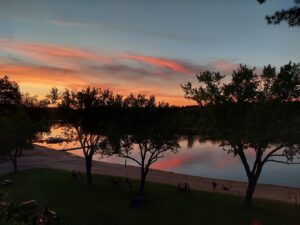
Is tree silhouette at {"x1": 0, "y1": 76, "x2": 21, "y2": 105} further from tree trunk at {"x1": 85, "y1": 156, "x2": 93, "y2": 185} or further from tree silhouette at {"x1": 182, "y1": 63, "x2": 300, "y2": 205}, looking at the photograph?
tree silhouette at {"x1": 182, "y1": 63, "x2": 300, "y2": 205}

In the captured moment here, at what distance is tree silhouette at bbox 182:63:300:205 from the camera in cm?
2953

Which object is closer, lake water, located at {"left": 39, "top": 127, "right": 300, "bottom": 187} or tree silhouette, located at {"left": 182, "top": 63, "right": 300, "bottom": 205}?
tree silhouette, located at {"left": 182, "top": 63, "right": 300, "bottom": 205}

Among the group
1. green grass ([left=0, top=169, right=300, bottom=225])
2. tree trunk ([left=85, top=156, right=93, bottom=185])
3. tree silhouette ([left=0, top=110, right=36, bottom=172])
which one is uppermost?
Result: tree silhouette ([left=0, top=110, right=36, bottom=172])

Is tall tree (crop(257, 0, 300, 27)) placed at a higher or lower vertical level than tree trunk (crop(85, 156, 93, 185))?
higher

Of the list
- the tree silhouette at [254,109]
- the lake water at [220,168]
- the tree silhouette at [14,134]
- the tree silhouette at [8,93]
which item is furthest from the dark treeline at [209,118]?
the tree silhouette at [8,93]

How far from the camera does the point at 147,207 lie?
30.4 meters

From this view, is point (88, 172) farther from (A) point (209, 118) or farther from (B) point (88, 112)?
(A) point (209, 118)

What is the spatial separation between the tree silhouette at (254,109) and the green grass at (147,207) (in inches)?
117

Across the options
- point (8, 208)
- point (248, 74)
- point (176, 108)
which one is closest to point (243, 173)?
point (176, 108)

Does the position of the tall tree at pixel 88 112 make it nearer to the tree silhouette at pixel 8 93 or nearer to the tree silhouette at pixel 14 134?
the tree silhouette at pixel 14 134

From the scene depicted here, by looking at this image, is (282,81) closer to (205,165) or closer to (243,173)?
(243,173)

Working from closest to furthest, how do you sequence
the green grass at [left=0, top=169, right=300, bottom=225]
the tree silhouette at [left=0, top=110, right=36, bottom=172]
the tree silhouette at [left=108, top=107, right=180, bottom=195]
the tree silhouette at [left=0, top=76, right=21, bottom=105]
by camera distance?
the green grass at [left=0, top=169, right=300, bottom=225], the tree silhouette at [left=108, top=107, right=180, bottom=195], the tree silhouette at [left=0, top=110, right=36, bottom=172], the tree silhouette at [left=0, top=76, right=21, bottom=105]

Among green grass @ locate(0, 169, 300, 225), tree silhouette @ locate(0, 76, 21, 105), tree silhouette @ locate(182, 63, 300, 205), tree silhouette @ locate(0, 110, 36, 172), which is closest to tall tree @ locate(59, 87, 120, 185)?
green grass @ locate(0, 169, 300, 225)

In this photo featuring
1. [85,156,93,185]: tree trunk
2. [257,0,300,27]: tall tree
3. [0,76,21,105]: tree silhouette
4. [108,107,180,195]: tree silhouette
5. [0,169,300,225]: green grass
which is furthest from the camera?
[0,76,21,105]: tree silhouette
